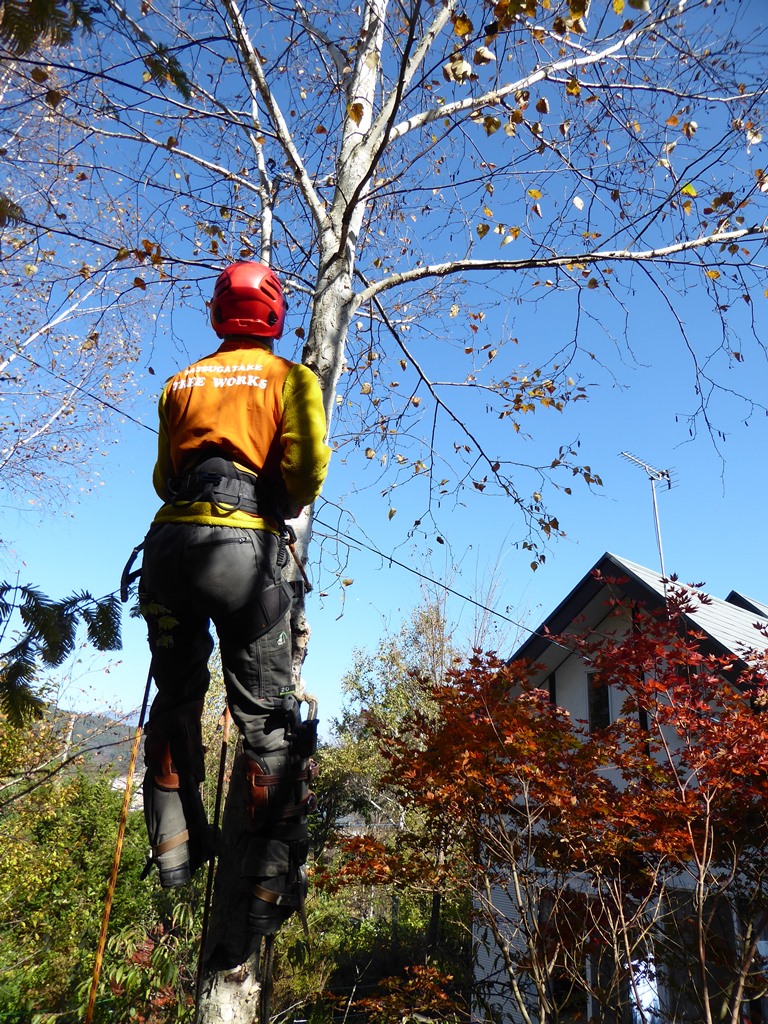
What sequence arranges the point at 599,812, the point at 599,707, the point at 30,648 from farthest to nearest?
the point at 599,707, the point at 599,812, the point at 30,648

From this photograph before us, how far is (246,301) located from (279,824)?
6.61 ft

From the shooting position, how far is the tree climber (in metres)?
2.48

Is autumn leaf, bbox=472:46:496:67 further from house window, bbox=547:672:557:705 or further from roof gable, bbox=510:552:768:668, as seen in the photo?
house window, bbox=547:672:557:705

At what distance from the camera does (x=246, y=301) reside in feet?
9.79

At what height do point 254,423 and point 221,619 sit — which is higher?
point 254,423

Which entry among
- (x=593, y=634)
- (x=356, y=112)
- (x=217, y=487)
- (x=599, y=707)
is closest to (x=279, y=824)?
(x=217, y=487)

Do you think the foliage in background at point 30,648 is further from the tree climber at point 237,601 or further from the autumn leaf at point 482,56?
the autumn leaf at point 482,56

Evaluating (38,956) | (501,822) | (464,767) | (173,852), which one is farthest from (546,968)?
(38,956)

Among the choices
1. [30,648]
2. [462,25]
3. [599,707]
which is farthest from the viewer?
[599,707]

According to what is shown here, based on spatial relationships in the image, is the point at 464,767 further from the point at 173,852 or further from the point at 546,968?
the point at 173,852

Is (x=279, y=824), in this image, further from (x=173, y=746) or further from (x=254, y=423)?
(x=254, y=423)

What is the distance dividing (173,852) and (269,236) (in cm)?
420

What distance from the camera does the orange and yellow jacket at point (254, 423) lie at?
2.65 meters

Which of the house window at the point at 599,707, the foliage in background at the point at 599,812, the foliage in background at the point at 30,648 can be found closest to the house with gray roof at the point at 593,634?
the house window at the point at 599,707
